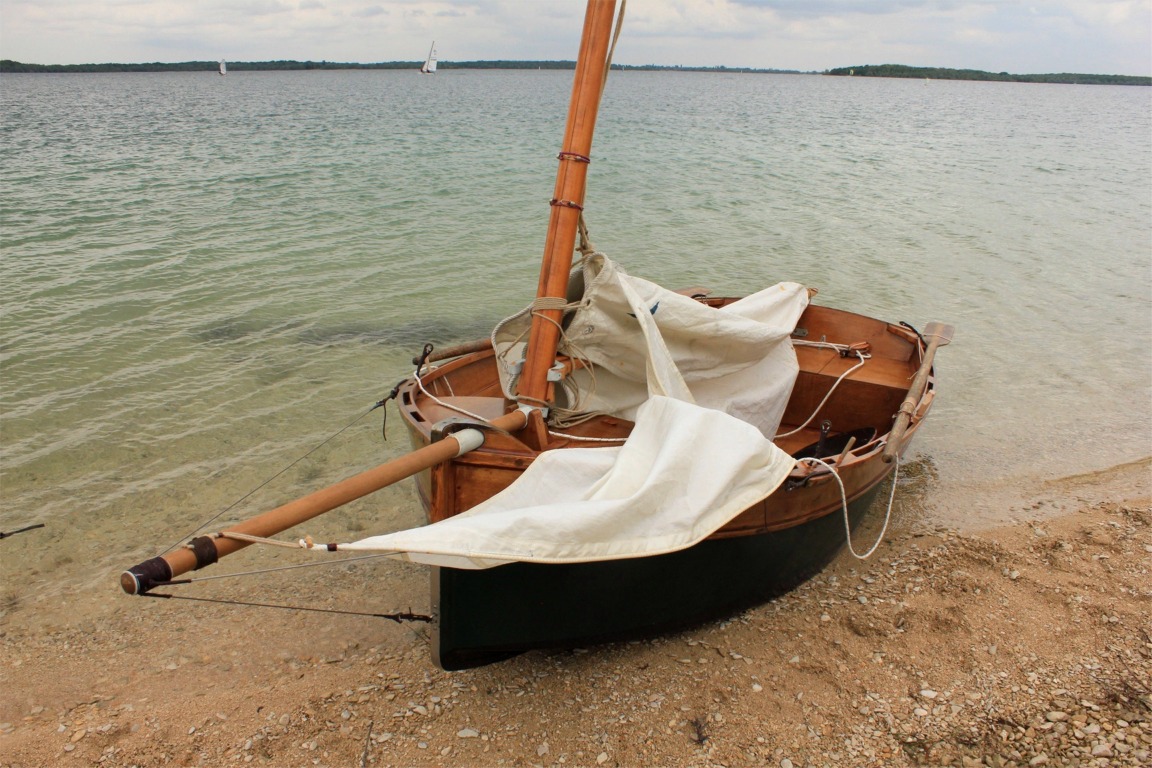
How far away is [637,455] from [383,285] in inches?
452

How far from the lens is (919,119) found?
217 ft

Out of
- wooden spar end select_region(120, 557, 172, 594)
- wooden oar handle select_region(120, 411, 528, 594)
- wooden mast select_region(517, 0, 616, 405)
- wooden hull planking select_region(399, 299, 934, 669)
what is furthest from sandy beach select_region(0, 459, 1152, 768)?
wooden mast select_region(517, 0, 616, 405)

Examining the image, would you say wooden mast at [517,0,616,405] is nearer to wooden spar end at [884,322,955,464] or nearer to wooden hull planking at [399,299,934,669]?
wooden hull planking at [399,299,934,669]

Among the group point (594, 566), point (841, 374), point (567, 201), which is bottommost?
point (594, 566)

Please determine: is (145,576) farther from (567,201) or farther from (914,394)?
(914,394)

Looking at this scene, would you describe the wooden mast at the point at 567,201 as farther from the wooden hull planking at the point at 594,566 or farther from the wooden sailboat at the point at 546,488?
the wooden hull planking at the point at 594,566

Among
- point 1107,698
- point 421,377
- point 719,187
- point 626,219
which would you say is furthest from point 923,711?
point 719,187

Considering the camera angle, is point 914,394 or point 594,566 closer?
point 594,566

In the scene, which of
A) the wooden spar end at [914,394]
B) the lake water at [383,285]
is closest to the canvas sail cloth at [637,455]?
the wooden spar end at [914,394]

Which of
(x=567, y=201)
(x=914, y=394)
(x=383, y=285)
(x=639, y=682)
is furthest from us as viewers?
(x=383, y=285)

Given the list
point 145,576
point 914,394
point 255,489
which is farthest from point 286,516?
point 914,394

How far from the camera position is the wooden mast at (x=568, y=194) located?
5395 millimetres

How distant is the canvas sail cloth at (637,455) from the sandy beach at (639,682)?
4.42 feet

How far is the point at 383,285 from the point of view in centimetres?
1512
